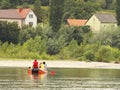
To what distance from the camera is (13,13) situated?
468 ft

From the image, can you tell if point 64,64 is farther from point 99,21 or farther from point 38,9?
A: point 38,9

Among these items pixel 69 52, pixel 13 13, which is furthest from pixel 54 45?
pixel 13 13

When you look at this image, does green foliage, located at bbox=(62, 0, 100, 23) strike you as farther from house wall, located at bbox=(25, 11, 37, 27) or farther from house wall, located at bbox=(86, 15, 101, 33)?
house wall, located at bbox=(25, 11, 37, 27)

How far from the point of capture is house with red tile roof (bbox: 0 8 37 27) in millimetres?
139250

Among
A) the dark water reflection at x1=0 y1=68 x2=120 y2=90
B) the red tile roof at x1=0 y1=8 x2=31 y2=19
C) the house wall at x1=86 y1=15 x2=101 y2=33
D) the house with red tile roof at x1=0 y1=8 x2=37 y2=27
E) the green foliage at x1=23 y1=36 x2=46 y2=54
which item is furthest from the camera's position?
the house wall at x1=86 y1=15 x2=101 y2=33

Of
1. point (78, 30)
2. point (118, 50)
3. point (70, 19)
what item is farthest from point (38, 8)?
point (118, 50)

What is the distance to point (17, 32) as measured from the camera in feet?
375

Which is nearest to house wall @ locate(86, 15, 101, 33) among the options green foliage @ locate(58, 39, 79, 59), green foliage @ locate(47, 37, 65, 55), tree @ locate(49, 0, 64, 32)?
tree @ locate(49, 0, 64, 32)

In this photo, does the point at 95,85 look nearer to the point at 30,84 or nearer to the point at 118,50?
the point at 30,84

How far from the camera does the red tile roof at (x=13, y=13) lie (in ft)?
460

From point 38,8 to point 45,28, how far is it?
37732 millimetres

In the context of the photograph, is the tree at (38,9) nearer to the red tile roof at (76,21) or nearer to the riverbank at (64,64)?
the red tile roof at (76,21)

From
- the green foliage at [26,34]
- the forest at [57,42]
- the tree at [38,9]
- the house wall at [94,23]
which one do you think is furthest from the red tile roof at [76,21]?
the green foliage at [26,34]

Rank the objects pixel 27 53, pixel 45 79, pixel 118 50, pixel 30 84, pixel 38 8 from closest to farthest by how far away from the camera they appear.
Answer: pixel 30 84, pixel 45 79, pixel 27 53, pixel 118 50, pixel 38 8
